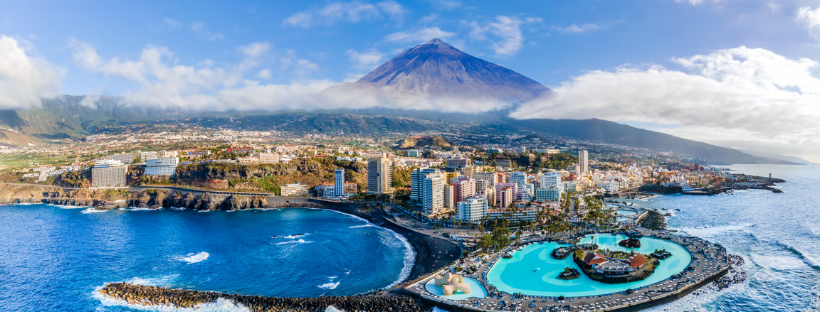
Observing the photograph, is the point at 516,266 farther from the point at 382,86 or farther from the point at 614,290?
the point at 382,86

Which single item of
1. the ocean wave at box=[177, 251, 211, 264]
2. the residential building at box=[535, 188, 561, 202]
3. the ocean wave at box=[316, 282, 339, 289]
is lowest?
the ocean wave at box=[177, 251, 211, 264]

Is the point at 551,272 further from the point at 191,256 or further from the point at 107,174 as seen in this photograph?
the point at 107,174

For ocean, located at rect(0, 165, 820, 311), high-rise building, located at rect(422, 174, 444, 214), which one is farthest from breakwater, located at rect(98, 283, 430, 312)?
high-rise building, located at rect(422, 174, 444, 214)

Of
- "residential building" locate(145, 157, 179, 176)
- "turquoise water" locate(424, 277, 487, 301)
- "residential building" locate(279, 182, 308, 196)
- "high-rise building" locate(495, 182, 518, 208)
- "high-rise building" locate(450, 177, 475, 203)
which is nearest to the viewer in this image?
"turquoise water" locate(424, 277, 487, 301)

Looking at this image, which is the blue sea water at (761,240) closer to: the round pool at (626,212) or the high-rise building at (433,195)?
the round pool at (626,212)

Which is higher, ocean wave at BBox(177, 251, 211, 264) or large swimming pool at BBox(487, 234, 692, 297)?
large swimming pool at BBox(487, 234, 692, 297)

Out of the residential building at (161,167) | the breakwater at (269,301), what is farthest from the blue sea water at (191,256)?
the residential building at (161,167)

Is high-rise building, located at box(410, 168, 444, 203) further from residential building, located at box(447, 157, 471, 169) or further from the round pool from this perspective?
residential building, located at box(447, 157, 471, 169)
